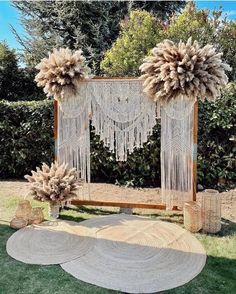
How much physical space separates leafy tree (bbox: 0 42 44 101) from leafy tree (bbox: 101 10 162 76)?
2.35 metres

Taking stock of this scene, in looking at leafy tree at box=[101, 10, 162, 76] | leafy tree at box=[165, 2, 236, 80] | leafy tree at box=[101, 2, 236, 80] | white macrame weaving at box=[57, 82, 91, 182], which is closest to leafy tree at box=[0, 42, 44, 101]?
leafy tree at box=[101, 10, 162, 76]

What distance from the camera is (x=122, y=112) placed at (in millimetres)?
4398

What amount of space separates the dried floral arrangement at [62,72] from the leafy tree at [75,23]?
18.3 ft

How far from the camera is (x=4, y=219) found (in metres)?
4.41

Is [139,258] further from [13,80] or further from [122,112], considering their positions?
[13,80]

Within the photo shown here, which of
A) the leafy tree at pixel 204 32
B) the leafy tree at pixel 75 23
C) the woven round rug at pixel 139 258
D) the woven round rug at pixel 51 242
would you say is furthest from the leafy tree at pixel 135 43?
the woven round rug at pixel 51 242

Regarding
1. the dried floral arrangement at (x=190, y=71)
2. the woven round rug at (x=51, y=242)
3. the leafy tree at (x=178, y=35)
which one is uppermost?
the leafy tree at (x=178, y=35)

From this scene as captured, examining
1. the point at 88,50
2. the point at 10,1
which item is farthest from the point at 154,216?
the point at 10,1

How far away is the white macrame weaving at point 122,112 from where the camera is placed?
14.2ft

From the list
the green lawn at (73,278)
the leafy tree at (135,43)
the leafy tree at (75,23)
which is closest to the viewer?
the green lawn at (73,278)

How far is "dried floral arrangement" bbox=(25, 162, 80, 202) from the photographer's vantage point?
4.25 m

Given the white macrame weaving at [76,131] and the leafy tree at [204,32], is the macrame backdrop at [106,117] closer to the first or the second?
the white macrame weaving at [76,131]

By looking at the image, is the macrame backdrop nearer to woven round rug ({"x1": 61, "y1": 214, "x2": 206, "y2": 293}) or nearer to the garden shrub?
woven round rug ({"x1": 61, "y1": 214, "x2": 206, "y2": 293})

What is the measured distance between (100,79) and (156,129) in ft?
5.14
